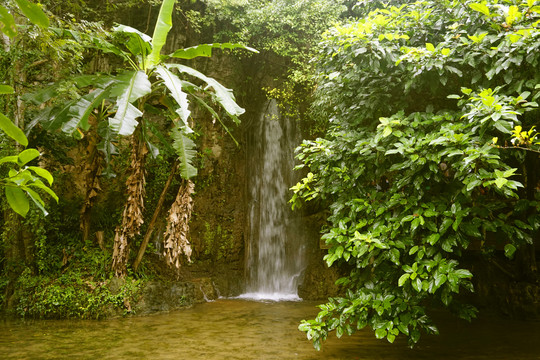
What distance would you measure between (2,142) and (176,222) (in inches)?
136

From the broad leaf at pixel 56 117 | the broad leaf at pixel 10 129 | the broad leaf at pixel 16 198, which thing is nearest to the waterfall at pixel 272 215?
the broad leaf at pixel 56 117

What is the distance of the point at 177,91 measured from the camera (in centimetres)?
569

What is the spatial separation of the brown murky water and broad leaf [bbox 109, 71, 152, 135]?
2.68 m

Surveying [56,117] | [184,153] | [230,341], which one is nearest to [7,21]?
[230,341]

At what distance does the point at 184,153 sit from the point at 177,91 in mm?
1002

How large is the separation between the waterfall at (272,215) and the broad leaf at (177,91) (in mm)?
4598

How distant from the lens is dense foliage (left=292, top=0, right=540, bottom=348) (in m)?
3.19

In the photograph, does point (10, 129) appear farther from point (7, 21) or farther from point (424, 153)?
point (424, 153)

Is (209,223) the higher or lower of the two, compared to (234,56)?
lower

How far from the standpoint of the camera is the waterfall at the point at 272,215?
33.4ft

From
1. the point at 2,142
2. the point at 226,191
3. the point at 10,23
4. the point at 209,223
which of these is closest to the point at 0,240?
the point at 2,142

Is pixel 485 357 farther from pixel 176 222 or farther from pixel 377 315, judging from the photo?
pixel 176 222

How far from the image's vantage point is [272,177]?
11164 mm

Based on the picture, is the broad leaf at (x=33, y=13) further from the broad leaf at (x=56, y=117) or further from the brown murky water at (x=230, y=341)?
the broad leaf at (x=56, y=117)
